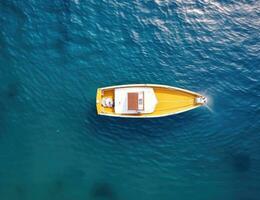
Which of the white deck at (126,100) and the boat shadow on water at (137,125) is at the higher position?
the white deck at (126,100)

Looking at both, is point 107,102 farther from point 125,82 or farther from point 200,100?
point 200,100

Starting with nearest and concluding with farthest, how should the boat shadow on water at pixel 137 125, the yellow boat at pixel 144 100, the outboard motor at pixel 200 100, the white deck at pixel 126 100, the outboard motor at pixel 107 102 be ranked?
the yellow boat at pixel 144 100, the white deck at pixel 126 100, the outboard motor at pixel 107 102, the outboard motor at pixel 200 100, the boat shadow on water at pixel 137 125

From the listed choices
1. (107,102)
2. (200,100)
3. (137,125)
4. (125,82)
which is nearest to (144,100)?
(137,125)

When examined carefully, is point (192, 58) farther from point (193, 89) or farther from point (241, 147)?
point (241, 147)

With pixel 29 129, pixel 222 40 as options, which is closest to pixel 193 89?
pixel 222 40

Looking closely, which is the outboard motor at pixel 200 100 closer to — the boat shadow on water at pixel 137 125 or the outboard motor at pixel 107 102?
the boat shadow on water at pixel 137 125

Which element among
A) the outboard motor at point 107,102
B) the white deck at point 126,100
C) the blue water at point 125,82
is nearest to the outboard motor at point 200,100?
the blue water at point 125,82

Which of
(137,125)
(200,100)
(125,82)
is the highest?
(125,82)

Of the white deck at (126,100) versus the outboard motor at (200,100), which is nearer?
the white deck at (126,100)
